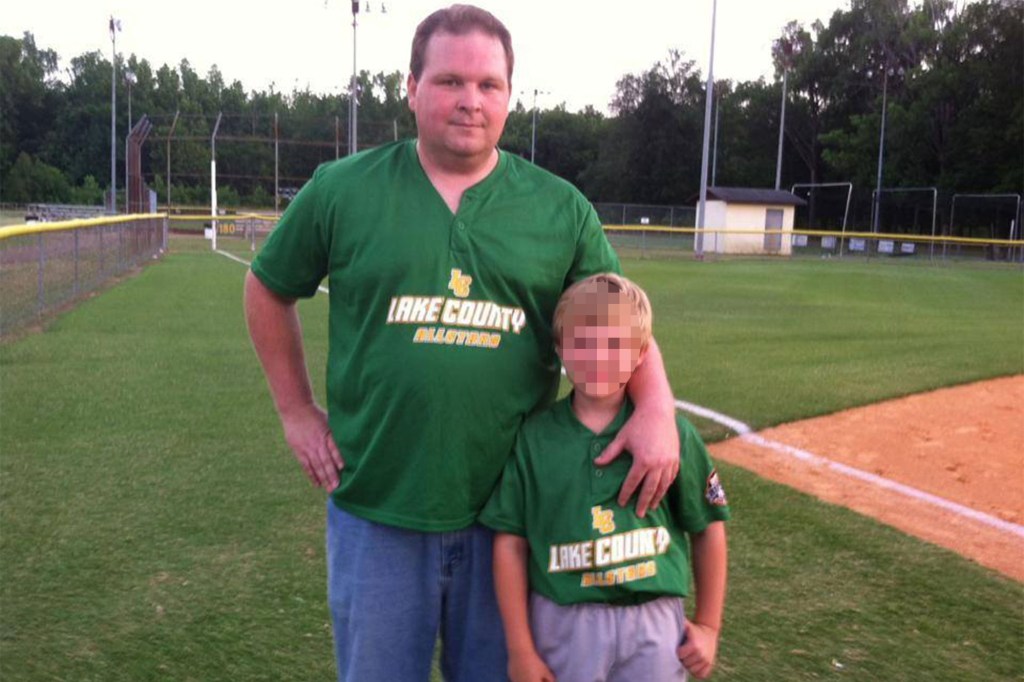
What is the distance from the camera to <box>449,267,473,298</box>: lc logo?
6.98 ft

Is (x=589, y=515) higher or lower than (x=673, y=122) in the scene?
lower

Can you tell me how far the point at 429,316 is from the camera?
2125 mm

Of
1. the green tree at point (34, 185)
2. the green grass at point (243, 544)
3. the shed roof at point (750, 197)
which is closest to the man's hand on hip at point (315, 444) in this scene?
the green grass at point (243, 544)

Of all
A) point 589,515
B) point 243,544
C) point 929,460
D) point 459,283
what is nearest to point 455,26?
point 459,283

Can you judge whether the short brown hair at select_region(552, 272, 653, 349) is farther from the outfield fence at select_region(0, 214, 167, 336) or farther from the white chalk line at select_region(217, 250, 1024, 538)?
the outfield fence at select_region(0, 214, 167, 336)

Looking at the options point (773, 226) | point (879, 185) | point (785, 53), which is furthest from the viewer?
point (785, 53)

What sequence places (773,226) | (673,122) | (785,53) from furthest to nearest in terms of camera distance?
(673,122) < (785,53) < (773,226)

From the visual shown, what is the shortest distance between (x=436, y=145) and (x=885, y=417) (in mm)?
6173

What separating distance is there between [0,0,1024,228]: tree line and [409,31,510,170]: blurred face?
39608 millimetres

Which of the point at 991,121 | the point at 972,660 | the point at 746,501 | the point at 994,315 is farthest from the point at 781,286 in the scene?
the point at 991,121

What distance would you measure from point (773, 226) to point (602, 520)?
1626 inches

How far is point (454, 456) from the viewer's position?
7.10ft

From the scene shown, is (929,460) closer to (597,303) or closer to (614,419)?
(614,419)

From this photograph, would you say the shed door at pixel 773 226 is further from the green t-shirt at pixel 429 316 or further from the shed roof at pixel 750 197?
the green t-shirt at pixel 429 316
